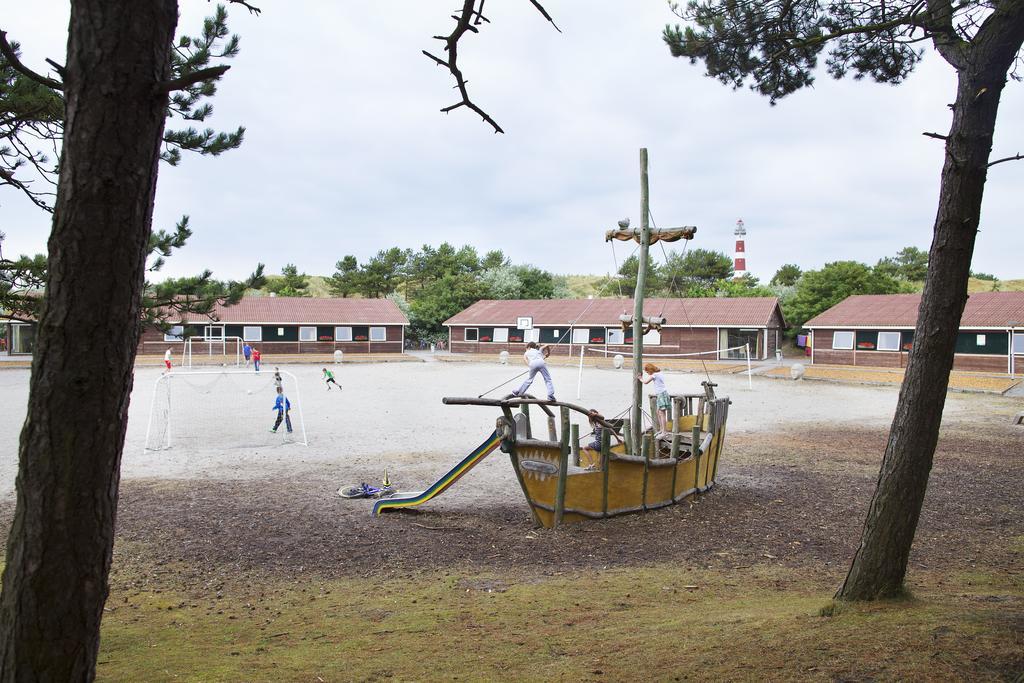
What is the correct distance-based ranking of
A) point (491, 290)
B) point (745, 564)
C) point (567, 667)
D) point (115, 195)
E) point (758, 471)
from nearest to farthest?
point (115, 195) < point (567, 667) < point (745, 564) < point (758, 471) < point (491, 290)

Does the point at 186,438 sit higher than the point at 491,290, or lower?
lower

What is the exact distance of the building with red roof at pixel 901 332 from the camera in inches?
1382

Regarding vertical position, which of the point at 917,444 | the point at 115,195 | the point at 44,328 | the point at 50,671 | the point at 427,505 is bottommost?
the point at 427,505

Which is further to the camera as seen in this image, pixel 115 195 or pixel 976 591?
pixel 976 591

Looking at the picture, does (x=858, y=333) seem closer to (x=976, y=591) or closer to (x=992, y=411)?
(x=992, y=411)

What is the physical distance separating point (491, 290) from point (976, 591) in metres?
60.7

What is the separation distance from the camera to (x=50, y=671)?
2.46m

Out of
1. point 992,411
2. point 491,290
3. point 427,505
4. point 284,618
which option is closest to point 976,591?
point 284,618

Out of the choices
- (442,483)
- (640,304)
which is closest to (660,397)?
(640,304)

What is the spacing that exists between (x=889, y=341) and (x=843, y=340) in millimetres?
2583

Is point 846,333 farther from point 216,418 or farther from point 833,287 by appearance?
point 216,418

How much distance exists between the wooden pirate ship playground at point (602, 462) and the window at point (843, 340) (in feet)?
113

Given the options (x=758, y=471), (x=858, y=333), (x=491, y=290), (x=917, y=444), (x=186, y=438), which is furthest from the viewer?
(x=491, y=290)

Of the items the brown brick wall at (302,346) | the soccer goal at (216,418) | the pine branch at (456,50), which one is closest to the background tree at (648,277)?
the brown brick wall at (302,346)
